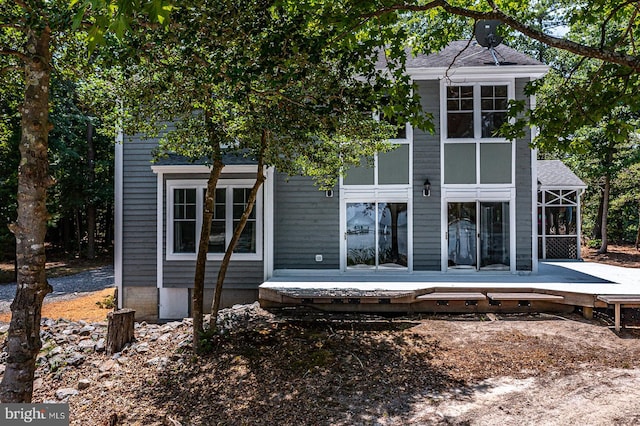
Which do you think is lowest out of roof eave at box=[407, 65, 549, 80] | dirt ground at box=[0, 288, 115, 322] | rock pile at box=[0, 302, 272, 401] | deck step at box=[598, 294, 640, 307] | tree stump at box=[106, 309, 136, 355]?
dirt ground at box=[0, 288, 115, 322]

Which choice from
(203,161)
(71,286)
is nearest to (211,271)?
(203,161)

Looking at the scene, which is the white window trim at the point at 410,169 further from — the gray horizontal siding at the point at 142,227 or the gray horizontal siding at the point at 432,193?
the gray horizontal siding at the point at 142,227

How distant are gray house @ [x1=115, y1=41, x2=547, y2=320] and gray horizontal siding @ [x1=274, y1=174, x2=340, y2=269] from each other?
0.08ft

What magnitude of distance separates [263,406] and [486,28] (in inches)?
397

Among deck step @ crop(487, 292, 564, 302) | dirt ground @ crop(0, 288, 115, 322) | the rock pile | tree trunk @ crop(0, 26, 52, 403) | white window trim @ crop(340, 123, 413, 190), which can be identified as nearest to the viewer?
tree trunk @ crop(0, 26, 52, 403)

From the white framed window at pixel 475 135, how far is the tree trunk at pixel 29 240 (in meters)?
7.98

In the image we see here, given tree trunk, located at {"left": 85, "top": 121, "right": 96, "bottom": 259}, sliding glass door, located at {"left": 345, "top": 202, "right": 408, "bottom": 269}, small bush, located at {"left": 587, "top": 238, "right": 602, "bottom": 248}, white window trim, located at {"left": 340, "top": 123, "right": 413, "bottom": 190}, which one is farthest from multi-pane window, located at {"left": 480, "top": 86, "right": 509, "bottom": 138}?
tree trunk, located at {"left": 85, "top": 121, "right": 96, "bottom": 259}

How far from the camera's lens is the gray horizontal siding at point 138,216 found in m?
9.03

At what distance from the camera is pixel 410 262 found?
917 cm

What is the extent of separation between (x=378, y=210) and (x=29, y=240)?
7238mm

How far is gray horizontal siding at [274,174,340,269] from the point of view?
935 cm

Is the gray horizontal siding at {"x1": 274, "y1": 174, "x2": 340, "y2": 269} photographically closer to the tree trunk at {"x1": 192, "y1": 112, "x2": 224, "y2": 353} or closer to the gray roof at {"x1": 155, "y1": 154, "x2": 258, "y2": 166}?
the gray roof at {"x1": 155, "y1": 154, "x2": 258, "y2": 166}

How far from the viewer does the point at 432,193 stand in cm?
917

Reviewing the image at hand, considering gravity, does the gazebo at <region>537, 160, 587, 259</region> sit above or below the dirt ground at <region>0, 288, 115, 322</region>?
above
